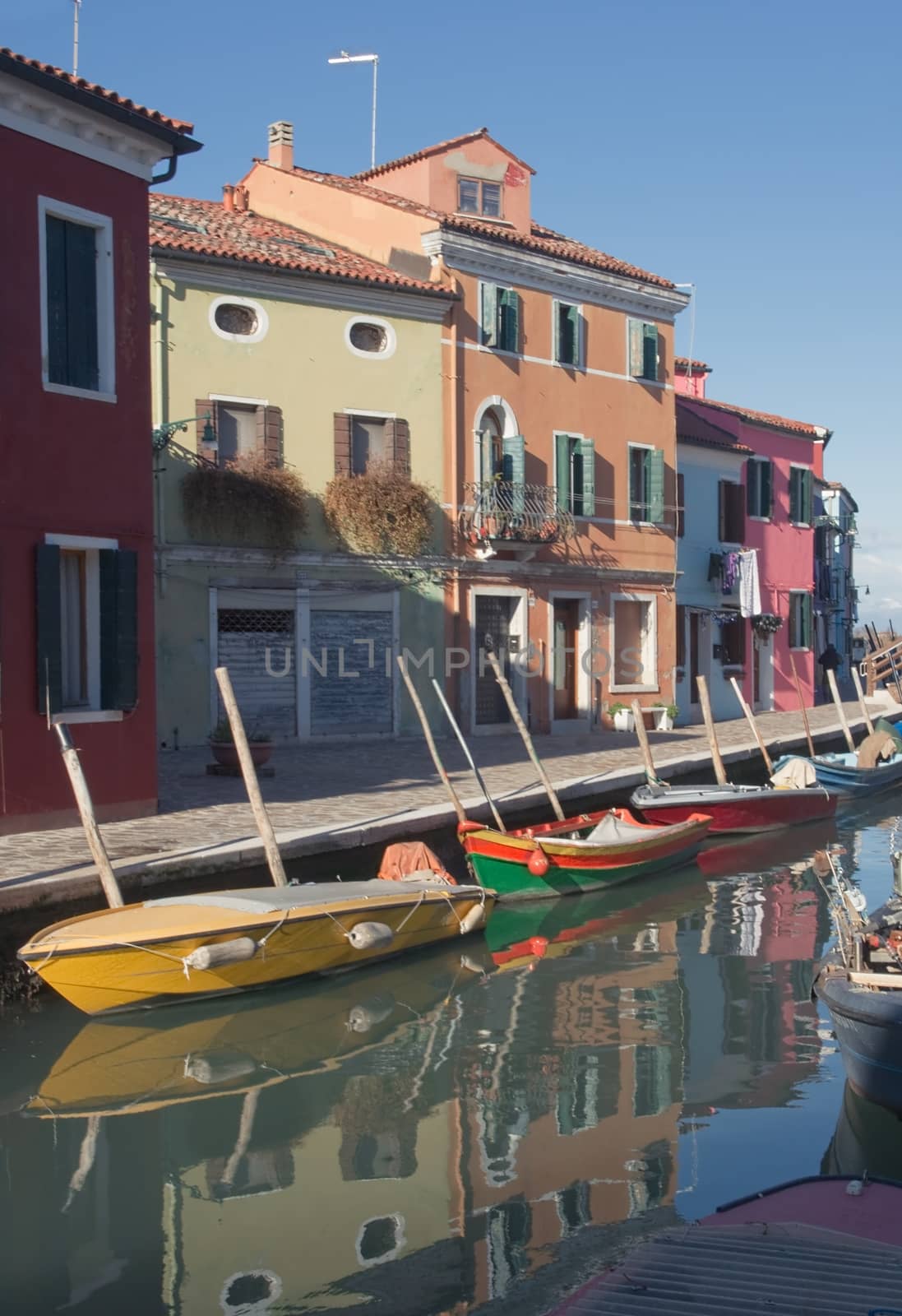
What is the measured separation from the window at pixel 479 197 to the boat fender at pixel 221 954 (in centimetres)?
1856

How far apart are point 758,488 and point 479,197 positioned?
10.8m

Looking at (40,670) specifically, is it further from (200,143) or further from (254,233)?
(254,233)

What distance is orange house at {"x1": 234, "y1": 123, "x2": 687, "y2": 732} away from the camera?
23891 mm

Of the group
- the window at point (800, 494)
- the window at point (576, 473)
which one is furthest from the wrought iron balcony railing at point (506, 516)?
the window at point (800, 494)

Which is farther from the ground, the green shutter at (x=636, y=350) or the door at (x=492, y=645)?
the green shutter at (x=636, y=350)

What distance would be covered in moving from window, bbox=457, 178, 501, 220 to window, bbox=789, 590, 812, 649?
43.3 feet

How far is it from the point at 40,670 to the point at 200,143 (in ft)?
19.1

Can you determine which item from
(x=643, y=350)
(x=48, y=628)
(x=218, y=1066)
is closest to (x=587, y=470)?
(x=643, y=350)

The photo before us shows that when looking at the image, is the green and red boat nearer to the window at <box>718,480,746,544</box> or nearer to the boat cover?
the boat cover

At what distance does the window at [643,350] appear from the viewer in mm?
27328

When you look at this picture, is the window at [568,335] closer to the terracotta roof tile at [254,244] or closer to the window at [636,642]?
the terracotta roof tile at [254,244]

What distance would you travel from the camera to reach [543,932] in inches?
549

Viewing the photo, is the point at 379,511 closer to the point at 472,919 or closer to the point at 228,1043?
the point at 472,919

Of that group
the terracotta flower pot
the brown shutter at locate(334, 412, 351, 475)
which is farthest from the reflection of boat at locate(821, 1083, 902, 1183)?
the brown shutter at locate(334, 412, 351, 475)
